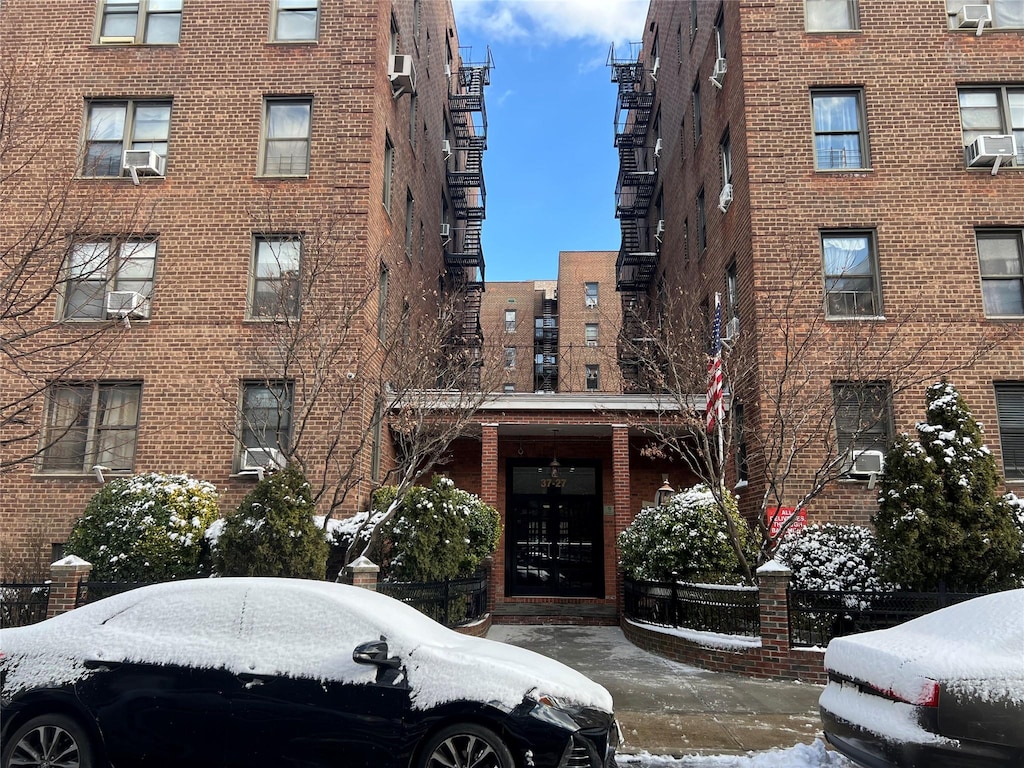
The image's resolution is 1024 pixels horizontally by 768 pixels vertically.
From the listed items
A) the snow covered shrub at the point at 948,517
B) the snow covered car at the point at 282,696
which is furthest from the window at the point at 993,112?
the snow covered car at the point at 282,696

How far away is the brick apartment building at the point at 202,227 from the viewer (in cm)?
1403

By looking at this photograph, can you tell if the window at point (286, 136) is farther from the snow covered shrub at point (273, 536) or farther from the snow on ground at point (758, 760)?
the snow on ground at point (758, 760)

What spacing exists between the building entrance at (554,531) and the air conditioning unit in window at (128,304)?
904 centimetres

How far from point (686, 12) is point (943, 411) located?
1526 cm

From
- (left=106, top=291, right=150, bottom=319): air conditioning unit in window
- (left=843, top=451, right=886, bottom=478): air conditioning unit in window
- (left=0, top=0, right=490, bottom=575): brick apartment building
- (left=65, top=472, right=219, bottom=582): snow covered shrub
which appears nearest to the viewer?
(left=65, top=472, right=219, bottom=582): snow covered shrub

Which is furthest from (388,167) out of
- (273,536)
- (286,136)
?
(273,536)

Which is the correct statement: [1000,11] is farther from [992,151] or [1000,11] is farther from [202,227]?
[202,227]

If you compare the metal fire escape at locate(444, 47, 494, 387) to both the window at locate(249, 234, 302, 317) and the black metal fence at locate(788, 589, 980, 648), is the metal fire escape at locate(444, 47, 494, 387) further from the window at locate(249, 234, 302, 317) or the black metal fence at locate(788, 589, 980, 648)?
the black metal fence at locate(788, 589, 980, 648)

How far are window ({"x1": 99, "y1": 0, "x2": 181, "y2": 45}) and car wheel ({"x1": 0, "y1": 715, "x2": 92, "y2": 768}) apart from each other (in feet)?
50.7

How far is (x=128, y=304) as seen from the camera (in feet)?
48.3

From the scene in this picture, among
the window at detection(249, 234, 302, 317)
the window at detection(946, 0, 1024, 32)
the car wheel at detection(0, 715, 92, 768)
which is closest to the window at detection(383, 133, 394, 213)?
the window at detection(249, 234, 302, 317)

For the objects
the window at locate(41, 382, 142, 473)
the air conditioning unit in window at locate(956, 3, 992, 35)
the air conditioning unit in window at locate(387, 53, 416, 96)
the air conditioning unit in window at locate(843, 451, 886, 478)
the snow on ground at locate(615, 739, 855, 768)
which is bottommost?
the snow on ground at locate(615, 739, 855, 768)

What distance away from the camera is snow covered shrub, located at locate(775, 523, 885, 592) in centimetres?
1088

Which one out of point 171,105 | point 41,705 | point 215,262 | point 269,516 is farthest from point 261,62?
point 41,705
